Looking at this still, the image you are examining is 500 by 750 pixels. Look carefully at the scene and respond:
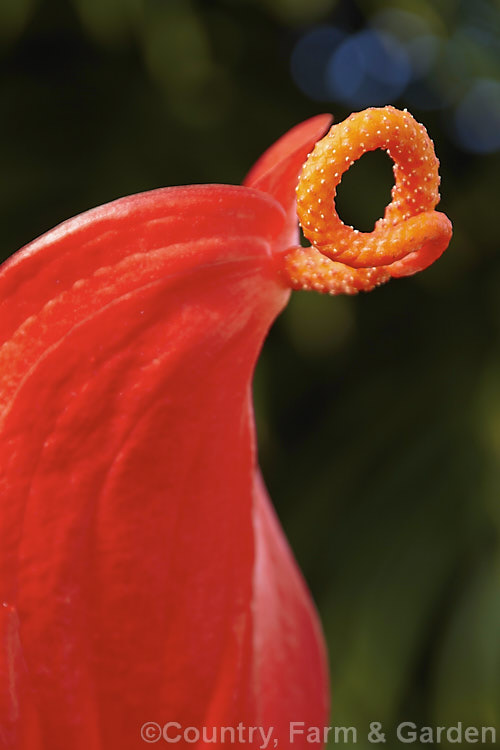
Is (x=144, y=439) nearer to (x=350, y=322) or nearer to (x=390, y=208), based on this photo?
(x=390, y=208)

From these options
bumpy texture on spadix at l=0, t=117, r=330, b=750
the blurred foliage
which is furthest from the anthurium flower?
the blurred foliage

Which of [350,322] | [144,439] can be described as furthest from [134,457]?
[350,322]

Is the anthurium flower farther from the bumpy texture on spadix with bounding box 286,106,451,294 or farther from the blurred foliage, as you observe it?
the blurred foliage

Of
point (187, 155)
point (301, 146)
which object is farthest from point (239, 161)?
point (301, 146)

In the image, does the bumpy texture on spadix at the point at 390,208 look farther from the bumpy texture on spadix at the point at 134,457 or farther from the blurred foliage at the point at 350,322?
the blurred foliage at the point at 350,322

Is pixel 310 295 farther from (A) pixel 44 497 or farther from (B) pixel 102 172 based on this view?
(A) pixel 44 497

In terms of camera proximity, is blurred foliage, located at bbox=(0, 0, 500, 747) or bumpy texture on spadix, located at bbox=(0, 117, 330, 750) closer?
bumpy texture on spadix, located at bbox=(0, 117, 330, 750)
